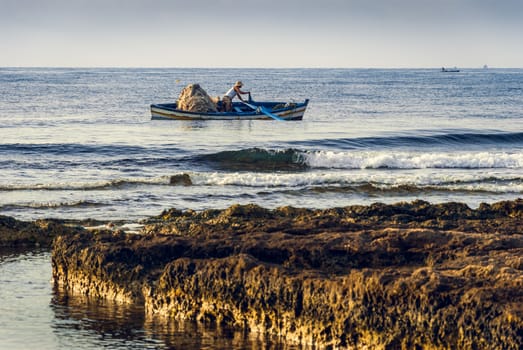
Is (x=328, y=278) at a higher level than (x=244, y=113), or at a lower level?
higher

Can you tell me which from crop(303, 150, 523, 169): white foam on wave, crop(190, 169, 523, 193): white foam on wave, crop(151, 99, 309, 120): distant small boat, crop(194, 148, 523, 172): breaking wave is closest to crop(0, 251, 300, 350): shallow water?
crop(190, 169, 523, 193): white foam on wave

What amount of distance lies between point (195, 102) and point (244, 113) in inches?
97.0

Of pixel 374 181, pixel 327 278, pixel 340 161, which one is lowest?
pixel 340 161

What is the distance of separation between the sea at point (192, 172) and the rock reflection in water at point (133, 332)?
2 cm

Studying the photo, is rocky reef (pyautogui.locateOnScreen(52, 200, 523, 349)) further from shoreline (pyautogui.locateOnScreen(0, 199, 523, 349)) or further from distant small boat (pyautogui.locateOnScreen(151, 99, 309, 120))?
distant small boat (pyautogui.locateOnScreen(151, 99, 309, 120))

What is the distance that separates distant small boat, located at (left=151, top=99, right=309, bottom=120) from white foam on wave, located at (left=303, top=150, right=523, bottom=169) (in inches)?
444

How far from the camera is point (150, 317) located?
848cm

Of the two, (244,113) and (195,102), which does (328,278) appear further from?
(195,102)

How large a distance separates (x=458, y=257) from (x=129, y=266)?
3276mm

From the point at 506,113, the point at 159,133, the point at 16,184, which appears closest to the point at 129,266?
the point at 16,184

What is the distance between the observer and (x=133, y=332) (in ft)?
26.8

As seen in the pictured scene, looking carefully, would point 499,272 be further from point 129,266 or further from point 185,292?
point 129,266

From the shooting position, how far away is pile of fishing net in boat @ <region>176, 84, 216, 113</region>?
128ft

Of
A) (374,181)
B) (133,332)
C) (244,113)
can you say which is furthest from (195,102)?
(133,332)
